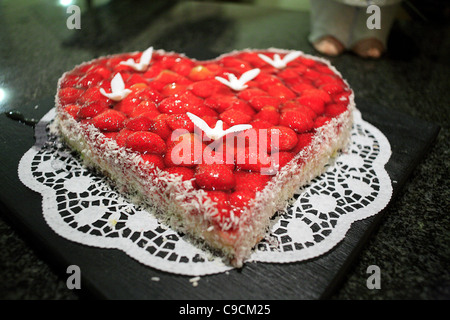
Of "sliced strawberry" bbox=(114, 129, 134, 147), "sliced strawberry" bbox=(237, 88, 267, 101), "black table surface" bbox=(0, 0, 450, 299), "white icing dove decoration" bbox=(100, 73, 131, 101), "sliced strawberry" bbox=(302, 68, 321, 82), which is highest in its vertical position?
"white icing dove decoration" bbox=(100, 73, 131, 101)

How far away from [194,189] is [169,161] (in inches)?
5.5

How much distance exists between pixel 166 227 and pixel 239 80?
0.67m

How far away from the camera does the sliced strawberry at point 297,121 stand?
1313mm

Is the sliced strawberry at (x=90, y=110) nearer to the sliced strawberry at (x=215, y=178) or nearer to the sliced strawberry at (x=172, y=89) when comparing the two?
the sliced strawberry at (x=172, y=89)

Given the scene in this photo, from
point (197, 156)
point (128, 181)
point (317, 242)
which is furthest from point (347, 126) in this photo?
point (128, 181)

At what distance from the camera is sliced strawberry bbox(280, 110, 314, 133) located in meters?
1.31

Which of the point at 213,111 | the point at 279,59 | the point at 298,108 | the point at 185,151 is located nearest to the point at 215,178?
the point at 185,151

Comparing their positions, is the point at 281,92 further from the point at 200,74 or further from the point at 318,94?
the point at 200,74

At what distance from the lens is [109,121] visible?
1305 mm

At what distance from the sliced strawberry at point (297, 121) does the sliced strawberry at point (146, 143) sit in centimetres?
43

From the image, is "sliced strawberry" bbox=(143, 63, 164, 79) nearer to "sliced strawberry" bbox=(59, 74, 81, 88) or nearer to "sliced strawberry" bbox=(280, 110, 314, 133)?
"sliced strawberry" bbox=(59, 74, 81, 88)

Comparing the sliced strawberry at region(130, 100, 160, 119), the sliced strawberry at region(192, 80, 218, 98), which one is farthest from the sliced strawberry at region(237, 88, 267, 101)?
the sliced strawberry at region(130, 100, 160, 119)

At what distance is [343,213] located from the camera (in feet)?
4.03
